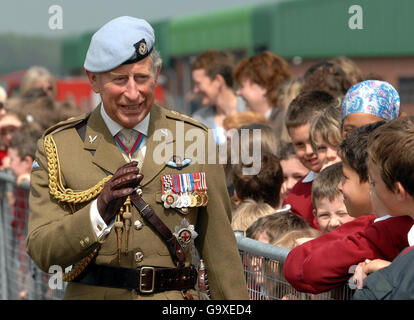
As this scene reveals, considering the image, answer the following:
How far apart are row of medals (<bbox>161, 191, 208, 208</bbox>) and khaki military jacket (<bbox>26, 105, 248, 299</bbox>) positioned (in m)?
0.04

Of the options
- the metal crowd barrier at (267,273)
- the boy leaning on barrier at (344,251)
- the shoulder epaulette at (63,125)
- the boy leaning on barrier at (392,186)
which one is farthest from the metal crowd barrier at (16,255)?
the boy leaning on barrier at (392,186)

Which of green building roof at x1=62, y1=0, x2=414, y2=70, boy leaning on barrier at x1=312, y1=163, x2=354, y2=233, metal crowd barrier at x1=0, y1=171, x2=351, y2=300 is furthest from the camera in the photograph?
green building roof at x1=62, y1=0, x2=414, y2=70

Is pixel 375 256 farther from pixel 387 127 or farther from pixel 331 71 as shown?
pixel 331 71

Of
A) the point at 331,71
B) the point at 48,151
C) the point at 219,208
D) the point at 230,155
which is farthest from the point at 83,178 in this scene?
the point at 331,71

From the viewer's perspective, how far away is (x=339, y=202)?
4.36m

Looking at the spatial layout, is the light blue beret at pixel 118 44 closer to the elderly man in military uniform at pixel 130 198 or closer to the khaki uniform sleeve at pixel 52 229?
the elderly man in military uniform at pixel 130 198

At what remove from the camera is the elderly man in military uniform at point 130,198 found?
3398mm

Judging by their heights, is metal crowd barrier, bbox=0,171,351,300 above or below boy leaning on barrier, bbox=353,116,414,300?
below

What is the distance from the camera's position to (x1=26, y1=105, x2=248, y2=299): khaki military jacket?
334 centimetres

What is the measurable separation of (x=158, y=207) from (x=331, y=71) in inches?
118

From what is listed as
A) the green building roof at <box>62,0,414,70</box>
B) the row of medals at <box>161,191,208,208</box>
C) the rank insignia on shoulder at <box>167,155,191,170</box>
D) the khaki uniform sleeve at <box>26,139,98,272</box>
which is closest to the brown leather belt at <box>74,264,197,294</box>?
the khaki uniform sleeve at <box>26,139,98,272</box>

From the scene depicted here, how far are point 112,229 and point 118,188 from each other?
1.10 ft

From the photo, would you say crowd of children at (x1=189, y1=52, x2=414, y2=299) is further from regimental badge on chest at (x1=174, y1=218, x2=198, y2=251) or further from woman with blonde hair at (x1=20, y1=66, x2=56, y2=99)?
woman with blonde hair at (x1=20, y1=66, x2=56, y2=99)

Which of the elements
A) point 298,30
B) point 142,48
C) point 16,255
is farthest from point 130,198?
point 298,30
